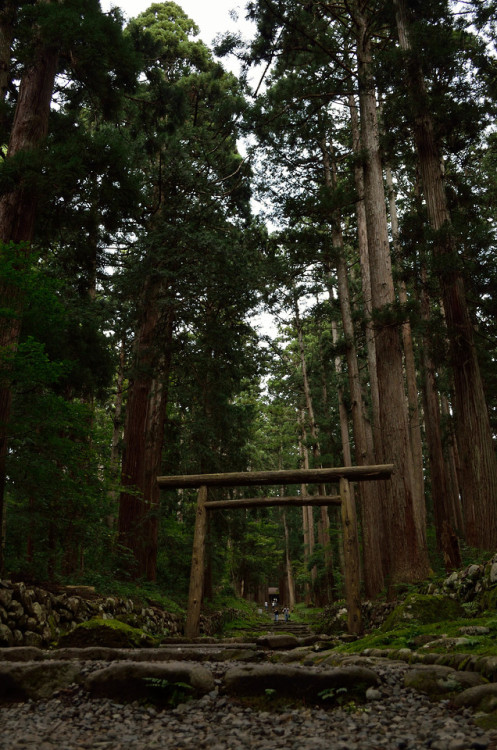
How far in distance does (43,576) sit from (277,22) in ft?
40.0

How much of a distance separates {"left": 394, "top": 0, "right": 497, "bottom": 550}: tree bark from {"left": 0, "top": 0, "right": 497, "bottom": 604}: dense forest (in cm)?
4

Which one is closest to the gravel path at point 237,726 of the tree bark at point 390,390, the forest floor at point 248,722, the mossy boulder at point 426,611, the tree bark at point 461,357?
the forest floor at point 248,722

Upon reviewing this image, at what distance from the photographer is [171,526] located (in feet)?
56.6

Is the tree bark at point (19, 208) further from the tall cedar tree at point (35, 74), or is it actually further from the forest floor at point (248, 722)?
the forest floor at point (248, 722)

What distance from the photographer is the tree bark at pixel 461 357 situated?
8.36 meters

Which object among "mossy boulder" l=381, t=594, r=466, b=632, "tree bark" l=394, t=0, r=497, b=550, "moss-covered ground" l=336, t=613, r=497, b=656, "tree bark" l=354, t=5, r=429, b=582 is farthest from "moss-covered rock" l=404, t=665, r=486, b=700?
"tree bark" l=354, t=5, r=429, b=582

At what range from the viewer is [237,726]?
9.80 feet

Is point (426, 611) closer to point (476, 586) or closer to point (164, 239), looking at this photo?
point (476, 586)

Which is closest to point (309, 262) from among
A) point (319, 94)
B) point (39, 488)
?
point (319, 94)

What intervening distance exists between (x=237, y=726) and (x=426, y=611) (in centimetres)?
447

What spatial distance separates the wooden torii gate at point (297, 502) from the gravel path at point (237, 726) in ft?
17.3

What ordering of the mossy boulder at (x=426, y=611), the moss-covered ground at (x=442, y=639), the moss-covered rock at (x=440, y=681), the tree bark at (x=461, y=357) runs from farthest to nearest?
the tree bark at (x=461, y=357)
the mossy boulder at (x=426, y=611)
the moss-covered ground at (x=442, y=639)
the moss-covered rock at (x=440, y=681)

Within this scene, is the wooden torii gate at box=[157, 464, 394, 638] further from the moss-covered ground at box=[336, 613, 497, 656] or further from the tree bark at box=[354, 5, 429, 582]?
the moss-covered ground at box=[336, 613, 497, 656]

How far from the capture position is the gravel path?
260 centimetres
